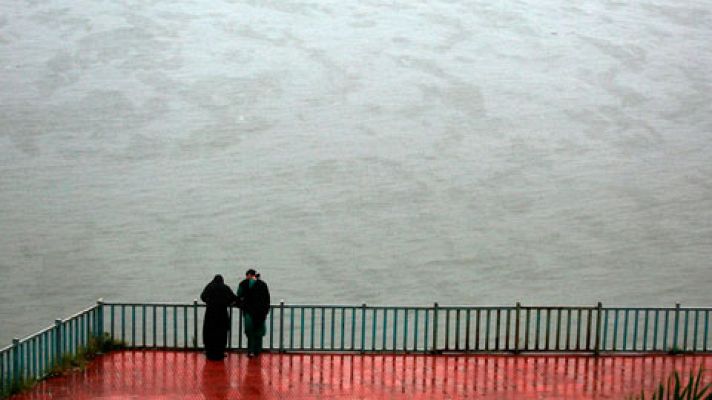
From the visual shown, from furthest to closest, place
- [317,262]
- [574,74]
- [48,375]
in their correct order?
[574,74], [317,262], [48,375]

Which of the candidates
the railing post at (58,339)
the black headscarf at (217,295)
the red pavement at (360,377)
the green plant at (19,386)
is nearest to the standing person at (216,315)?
the black headscarf at (217,295)

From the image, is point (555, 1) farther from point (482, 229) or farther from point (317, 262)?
point (317, 262)

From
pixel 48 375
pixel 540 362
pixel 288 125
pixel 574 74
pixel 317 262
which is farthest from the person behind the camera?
pixel 574 74

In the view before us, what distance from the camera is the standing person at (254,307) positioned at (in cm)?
1089

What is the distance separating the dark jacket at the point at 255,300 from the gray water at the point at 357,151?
29.8ft

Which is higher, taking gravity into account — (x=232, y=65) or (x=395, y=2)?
(x=395, y=2)

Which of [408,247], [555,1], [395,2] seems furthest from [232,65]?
[555,1]

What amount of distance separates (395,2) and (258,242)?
7053 mm

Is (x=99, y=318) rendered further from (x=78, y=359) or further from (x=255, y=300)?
(x=255, y=300)

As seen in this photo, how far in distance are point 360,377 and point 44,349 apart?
318cm

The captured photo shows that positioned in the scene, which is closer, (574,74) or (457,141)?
(457,141)

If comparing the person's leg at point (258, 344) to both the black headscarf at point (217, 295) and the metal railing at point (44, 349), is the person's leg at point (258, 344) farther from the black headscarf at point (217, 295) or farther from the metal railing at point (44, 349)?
the metal railing at point (44, 349)

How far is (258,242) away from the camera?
2108cm

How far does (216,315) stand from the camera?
10.7 meters
